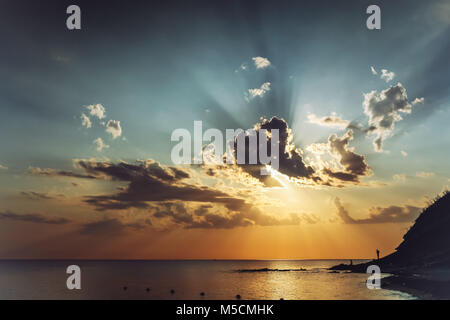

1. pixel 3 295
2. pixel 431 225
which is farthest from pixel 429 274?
pixel 3 295

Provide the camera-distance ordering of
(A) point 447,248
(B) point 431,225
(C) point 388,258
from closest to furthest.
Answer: (A) point 447,248 < (B) point 431,225 < (C) point 388,258
